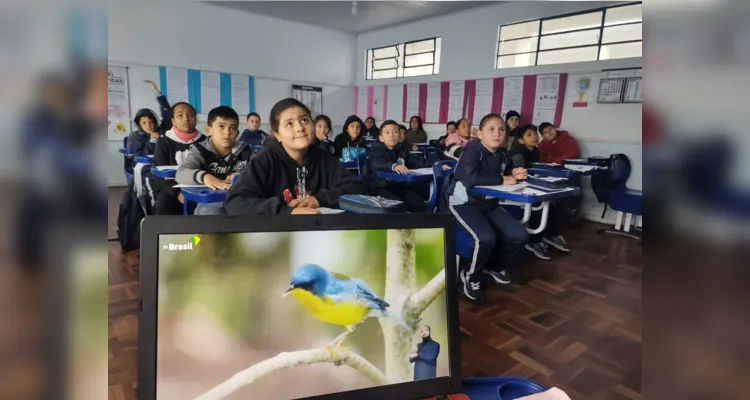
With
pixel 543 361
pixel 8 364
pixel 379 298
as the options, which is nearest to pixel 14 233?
pixel 8 364

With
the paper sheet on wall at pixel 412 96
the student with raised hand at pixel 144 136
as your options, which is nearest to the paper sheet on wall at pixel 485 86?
the paper sheet on wall at pixel 412 96

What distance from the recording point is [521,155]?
446cm

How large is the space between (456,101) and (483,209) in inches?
188

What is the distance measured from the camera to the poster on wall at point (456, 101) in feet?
23.2

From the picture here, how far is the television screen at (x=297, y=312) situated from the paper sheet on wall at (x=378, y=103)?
815 cm

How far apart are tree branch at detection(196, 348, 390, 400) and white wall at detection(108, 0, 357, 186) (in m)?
5.54

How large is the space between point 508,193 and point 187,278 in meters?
2.19

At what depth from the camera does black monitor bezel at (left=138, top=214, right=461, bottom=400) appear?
0.49 metres

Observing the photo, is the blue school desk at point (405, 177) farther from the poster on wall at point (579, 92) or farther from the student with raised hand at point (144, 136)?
the poster on wall at point (579, 92)

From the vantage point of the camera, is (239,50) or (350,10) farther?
(239,50)

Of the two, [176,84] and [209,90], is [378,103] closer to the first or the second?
[209,90]

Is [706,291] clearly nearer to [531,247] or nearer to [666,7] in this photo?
[666,7]

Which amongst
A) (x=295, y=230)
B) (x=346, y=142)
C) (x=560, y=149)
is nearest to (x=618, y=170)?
(x=560, y=149)

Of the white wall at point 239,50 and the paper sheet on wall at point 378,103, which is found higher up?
the white wall at point 239,50
